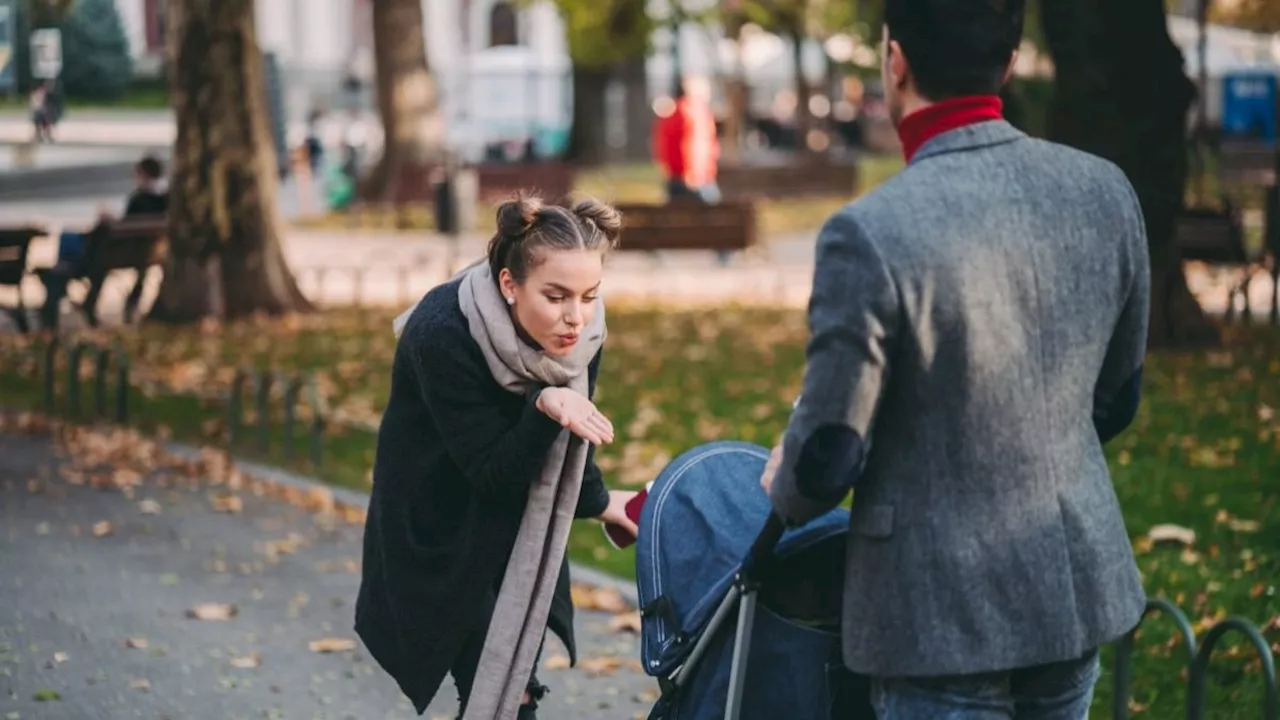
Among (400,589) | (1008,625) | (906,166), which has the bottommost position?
(400,589)

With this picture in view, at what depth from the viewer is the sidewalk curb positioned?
832cm

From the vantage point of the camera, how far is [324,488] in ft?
34.3

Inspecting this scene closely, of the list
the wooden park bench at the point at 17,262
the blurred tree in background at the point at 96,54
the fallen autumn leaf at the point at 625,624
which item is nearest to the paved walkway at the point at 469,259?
the wooden park bench at the point at 17,262

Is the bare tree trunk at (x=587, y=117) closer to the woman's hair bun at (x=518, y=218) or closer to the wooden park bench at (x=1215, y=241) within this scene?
the wooden park bench at (x=1215, y=241)

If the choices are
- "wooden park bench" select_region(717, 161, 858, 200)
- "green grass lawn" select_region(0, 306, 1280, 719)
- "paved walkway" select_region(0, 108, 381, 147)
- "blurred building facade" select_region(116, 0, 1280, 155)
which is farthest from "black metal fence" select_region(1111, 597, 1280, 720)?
"paved walkway" select_region(0, 108, 381, 147)

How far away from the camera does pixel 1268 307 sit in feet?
59.2

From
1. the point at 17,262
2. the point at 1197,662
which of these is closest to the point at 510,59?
the point at 17,262

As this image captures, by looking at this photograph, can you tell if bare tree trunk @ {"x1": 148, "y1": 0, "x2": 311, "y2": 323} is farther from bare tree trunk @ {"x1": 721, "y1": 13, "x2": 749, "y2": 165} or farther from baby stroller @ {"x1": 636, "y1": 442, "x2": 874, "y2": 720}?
bare tree trunk @ {"x1": 721, "y1": 13, "x2": 749, "y2": 165}

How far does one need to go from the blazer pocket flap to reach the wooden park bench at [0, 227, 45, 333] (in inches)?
564

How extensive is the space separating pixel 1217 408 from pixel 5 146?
39.7 metres

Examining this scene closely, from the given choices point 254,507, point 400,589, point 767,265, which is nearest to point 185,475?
point 254,507

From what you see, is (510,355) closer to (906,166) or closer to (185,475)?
(906,166)

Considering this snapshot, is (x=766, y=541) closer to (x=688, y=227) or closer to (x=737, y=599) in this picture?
(x=737, y=599)

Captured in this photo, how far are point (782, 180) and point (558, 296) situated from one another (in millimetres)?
27569
